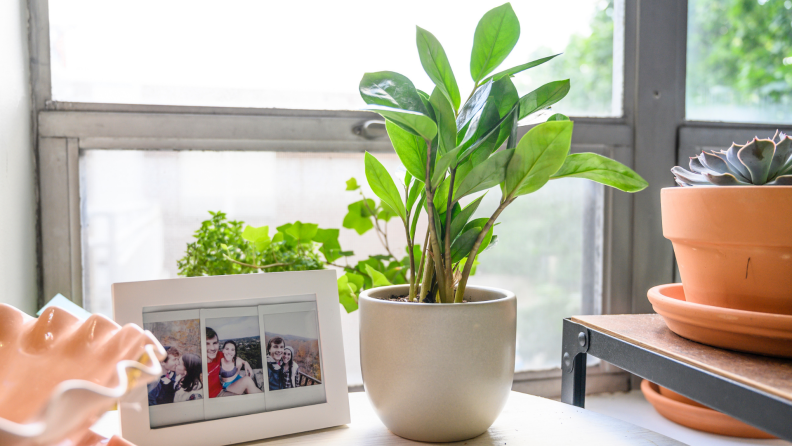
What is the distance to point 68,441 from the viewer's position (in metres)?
0.39

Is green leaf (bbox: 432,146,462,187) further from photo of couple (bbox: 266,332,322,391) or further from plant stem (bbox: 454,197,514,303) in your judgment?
photo of couple (bbox: 266,332,322,391)

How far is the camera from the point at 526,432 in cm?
61

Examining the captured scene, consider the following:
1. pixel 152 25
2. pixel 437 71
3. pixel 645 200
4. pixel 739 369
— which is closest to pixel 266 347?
pixel 437 71

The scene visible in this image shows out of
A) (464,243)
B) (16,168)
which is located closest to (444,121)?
(464,243)

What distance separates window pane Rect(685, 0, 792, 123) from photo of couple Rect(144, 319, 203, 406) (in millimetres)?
1093

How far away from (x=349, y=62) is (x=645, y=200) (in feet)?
2.25

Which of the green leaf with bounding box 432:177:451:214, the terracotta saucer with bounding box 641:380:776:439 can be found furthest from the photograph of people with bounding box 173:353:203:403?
the terracotta saucer with bounding box 641:380:776:439

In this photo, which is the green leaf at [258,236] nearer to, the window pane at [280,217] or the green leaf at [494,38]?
the window pane at [280,217]

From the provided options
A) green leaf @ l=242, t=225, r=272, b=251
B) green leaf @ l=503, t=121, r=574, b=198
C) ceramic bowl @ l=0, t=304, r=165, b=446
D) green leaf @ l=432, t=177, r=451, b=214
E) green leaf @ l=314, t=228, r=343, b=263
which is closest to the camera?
ceramic bowl @ l=0, t=304, r=165, b=446

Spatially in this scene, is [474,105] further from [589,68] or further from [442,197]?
[589,68]

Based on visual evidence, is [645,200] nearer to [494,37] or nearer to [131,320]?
[494,37]

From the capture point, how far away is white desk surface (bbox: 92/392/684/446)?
0.58m

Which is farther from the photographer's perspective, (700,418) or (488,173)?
(700,418)

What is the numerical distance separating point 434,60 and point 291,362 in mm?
403
